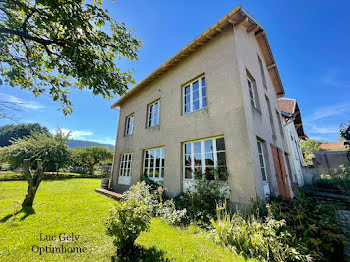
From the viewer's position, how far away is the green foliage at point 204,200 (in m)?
4.27

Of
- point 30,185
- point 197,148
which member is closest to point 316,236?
point 197,148

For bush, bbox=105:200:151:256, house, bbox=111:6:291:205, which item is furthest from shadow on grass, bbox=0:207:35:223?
house, bbox=111:6:291:205

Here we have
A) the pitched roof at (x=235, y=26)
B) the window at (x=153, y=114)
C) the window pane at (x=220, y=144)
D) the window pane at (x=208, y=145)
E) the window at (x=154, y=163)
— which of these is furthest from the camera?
the window at (x=153, y=114)

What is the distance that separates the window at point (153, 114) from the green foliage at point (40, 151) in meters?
15.2

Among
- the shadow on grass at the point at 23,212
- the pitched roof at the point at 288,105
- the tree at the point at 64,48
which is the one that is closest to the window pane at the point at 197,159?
the tree at the point at 64,48

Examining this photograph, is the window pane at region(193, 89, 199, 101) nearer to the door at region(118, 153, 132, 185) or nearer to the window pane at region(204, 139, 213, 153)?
the window pane at region(204, 139, 213, 153)

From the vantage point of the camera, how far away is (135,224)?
2.53 metres

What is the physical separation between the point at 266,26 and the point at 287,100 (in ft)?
33.9

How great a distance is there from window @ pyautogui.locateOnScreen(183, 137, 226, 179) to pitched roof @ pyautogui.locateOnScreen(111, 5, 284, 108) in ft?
15.7

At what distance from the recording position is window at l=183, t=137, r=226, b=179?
502cm

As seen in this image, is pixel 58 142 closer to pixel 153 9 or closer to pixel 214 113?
pixel 153 9

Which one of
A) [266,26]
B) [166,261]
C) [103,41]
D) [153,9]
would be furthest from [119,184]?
[266,26]

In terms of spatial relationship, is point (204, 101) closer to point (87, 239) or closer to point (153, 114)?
point (153, 114)

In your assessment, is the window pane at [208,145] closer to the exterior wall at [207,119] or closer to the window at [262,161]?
the exterior wall at [207,119]
